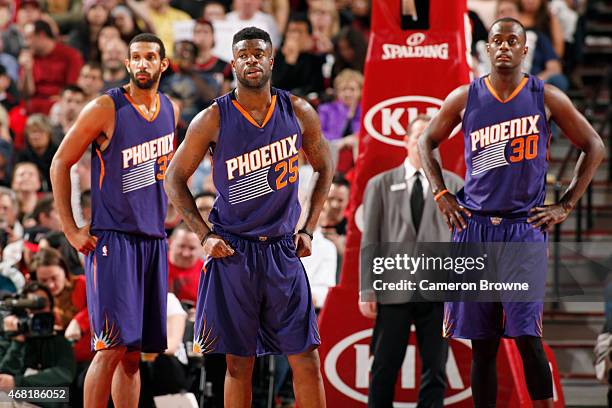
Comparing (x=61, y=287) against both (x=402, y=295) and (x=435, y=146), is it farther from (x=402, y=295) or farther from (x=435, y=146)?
(x=435, y=146)

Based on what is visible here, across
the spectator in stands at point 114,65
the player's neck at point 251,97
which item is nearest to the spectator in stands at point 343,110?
the spectator in stands at point 114,65

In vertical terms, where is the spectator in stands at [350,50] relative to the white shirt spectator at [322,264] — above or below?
above

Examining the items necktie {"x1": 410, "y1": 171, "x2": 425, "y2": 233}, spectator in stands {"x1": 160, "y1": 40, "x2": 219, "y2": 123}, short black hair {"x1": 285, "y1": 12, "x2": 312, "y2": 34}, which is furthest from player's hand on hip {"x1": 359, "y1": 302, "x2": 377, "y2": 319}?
short black hair {"x1": 285, "y1": 12, "x2": 312, "y2": 34}

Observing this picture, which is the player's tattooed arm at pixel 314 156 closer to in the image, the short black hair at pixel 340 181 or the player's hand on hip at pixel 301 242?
the player's hand on hip at pixel 301 242

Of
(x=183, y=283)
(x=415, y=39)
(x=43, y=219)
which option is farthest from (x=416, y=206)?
(x=43, y=219)

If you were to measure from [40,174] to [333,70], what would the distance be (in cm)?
300

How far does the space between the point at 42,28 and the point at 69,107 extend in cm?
150

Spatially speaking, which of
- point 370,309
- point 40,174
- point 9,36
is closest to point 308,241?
point 370,309

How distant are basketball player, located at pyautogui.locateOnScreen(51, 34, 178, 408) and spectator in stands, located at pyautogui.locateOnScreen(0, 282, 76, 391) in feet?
3.28

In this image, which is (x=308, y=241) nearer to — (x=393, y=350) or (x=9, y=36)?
(x=393, y=350)

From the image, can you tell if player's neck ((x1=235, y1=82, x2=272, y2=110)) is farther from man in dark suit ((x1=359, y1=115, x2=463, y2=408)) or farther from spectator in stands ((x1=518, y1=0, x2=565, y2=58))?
spectator in stands ((x1=518, y1=0, x2=565, y2=58))

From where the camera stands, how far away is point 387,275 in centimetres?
655

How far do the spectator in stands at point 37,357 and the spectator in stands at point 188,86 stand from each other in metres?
3.81

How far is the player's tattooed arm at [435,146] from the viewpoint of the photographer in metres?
5.79
